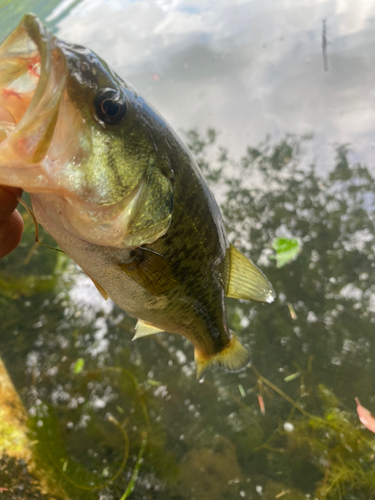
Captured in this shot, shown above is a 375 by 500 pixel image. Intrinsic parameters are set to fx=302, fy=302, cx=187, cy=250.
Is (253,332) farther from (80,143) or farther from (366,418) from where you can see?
(80,143)

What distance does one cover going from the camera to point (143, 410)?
103 inches

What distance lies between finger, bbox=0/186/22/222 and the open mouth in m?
0.27

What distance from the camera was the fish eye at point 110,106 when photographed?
0.82 m

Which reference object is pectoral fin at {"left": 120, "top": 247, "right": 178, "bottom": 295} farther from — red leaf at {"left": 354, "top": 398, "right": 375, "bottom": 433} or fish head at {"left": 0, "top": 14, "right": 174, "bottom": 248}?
red leaf at {"left": 354, "top": 398, "right": 375, "bottom": 433}

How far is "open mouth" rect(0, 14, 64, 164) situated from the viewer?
0.68 meters

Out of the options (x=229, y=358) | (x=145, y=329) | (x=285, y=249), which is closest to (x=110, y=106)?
(x=145, y=329)

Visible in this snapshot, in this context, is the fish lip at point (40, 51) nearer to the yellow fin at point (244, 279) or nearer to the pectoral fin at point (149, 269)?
the pectoral fin at point (149, 269)

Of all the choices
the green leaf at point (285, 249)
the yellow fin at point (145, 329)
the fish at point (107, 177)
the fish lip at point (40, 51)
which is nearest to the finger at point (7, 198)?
the fish at point (107, 177)

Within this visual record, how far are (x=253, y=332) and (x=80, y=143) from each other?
8.33 ft

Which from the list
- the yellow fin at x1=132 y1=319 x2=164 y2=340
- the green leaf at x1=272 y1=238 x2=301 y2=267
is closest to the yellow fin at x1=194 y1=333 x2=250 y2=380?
the yellow fin at x1=132 y1=319 x2=164 y2=340

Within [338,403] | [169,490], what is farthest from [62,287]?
[338,403]

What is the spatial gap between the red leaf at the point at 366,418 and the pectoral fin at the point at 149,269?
2.25m

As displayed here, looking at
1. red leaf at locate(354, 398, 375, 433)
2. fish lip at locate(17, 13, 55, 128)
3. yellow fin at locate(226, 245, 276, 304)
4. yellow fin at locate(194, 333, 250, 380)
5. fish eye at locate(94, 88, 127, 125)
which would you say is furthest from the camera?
red leaf at locate(354, 398, 375, 433)

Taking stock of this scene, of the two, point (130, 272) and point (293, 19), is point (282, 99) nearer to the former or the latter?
point (293, 19)
